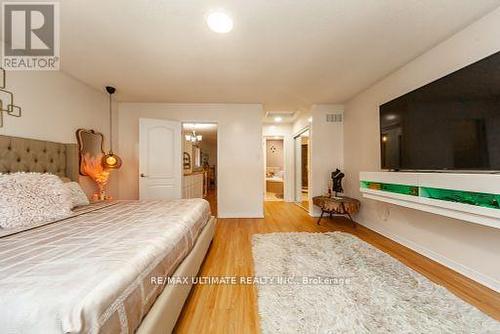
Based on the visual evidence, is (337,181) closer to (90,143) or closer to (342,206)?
(342,206)

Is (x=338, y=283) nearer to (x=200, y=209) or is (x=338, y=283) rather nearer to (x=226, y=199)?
(x=200, y=209)

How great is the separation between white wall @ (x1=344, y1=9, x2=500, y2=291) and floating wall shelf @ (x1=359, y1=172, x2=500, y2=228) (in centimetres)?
38

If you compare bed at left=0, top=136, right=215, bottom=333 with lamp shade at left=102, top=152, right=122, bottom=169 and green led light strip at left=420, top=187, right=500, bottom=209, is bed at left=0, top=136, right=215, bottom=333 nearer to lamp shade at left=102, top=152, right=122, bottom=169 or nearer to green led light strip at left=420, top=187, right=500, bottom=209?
lamp shade at left=102, top=152, right=122, bottom=169

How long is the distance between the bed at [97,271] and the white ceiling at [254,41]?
1.37 meters

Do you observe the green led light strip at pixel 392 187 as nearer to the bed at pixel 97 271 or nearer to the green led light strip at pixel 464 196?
the green led light strip at pixel 464 196

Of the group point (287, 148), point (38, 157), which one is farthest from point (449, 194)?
point (287, 148)

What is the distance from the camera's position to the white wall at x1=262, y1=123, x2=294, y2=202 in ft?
19.6

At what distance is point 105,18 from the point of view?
1754 millimetres

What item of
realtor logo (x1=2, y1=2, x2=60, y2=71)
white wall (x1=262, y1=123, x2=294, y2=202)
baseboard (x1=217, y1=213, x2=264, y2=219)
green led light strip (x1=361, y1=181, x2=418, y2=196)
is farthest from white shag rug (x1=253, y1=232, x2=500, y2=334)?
white wall (x1=262, y1=123, x2=294, y2=202)

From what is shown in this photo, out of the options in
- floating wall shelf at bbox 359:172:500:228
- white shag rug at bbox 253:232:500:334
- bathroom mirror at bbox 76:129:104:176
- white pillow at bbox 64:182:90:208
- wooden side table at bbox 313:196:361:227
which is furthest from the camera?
wooden side table at bbox 313:196:361:227

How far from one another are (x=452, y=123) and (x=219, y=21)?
2240 millimetres

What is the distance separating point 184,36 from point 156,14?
316 mm

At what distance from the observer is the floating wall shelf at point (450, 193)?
1462 millimetres

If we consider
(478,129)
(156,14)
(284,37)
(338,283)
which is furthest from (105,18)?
(478,129)
